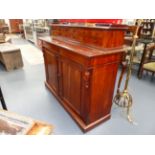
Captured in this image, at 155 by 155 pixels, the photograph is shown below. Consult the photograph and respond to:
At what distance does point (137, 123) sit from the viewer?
6.30 feet

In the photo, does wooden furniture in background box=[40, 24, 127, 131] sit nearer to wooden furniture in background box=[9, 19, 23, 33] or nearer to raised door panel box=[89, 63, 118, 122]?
raised door panel box=[89, 63, 118, 122]

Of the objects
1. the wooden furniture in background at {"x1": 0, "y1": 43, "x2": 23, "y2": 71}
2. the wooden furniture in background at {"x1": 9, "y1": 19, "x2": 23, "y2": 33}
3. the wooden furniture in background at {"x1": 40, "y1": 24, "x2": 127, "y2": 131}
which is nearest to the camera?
the wooden furniture in background at {"x1": 40, "y1": 24, "x2": 127, "y2": 131}

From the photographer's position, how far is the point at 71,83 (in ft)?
5.91

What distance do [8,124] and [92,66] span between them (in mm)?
876

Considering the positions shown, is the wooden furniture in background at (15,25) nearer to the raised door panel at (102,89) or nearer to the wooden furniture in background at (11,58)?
the wooden furniture in background at (11,58)

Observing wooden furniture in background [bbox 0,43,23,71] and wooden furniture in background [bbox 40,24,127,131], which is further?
wooden furniture in background [bbox 0,43,23,71]

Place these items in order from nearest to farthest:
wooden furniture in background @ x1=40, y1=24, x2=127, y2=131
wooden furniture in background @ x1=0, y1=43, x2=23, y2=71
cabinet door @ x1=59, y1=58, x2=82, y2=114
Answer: wooden furniture in background @ x1=40, y1=24, x2=127, y2=131
cabinet door @ x1=59, y1=58, x2=82, y2=114
wooden furniture in background @ x1=0, y1=43, x2=23, y2=71

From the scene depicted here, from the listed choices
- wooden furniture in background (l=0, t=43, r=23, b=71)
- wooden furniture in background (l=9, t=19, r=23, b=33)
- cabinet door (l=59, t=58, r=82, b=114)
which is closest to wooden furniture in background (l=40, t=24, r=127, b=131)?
cabinet door (l=59, t=58, r=82, b=114)

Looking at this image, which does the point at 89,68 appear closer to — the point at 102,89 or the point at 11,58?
the point at 102,89

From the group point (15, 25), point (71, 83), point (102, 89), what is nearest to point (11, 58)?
point (71, 83)

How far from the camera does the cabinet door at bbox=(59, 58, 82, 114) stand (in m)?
1.60

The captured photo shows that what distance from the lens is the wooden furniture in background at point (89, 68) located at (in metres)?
1.37
